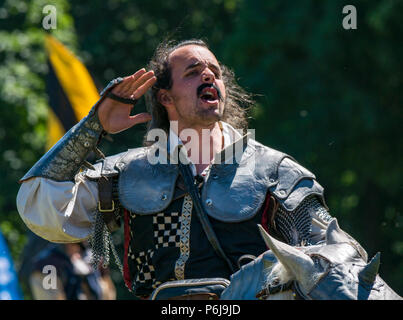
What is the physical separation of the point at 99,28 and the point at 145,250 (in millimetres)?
12531

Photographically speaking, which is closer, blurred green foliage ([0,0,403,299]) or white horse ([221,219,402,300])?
white horse ([221,219,402,300])

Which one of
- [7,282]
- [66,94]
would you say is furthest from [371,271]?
[66,94]

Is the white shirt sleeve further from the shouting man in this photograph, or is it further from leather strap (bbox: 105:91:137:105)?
leather strap (bbox: 105:91:137:105)

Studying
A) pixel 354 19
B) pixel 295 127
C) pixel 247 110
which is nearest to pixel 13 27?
pixel 295 127

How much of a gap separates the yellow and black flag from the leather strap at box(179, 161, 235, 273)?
4.32 meters

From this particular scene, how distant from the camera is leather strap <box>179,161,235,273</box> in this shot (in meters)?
4.32

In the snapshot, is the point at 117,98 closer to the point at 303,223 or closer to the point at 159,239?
the point at 159,239

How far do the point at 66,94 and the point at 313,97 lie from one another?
470 centimetres

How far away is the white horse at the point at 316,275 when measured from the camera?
10.8 feet

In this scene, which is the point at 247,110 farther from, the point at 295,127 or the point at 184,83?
the point at 295,127

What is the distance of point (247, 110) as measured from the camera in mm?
5316

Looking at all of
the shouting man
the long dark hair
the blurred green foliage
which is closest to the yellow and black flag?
the blurred green foliage
